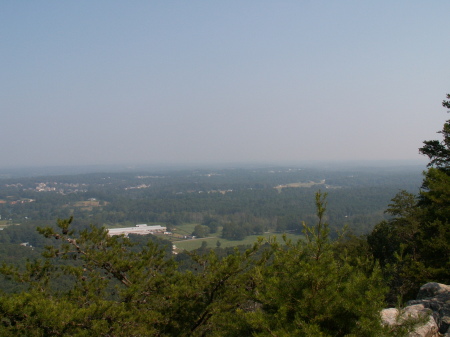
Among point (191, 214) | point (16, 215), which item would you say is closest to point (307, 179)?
point (191, 214)

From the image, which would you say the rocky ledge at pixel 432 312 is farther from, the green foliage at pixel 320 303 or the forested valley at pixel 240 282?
the forested valley at pixel 240 282


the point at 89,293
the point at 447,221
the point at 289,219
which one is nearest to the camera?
the point at 89,293

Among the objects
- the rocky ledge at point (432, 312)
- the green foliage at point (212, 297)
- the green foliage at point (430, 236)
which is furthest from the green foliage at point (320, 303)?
the green foliage at point (430, 236)

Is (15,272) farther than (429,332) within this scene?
Yes

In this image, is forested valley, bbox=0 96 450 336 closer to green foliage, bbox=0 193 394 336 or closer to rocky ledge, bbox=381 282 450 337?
green foliage, bbox=0 193 394 336

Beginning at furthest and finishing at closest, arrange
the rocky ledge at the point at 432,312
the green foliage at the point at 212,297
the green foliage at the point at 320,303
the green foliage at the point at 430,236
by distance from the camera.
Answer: the green foliage at the point at 430,236 → the rocky ledge at the point at 432,312 → the green foliage at the point at 212,297 → the green foliage at the point at 320,303

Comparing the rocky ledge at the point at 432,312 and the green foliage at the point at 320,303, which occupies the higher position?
the green foliage at the point at 320,303

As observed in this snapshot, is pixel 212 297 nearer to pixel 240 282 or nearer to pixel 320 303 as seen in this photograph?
pixel 240 282

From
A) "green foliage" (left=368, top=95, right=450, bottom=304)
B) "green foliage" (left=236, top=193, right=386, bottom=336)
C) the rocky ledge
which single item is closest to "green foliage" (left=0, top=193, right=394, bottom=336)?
"green foliage" (left=236, top=193, right=386, bottom=336)

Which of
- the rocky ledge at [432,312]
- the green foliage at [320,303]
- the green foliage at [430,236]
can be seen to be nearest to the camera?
the green foliage at [320,303]

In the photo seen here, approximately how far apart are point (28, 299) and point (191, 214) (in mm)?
81019

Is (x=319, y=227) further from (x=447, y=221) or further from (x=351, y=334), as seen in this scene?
(x=447, y=221)

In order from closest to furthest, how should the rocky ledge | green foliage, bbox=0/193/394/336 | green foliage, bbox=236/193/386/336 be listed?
Result: green foliage, bbox=236/193/386/336, green foliage, bbox=0/193/394/336, the rocky ledge

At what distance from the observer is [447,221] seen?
815 centimetres
